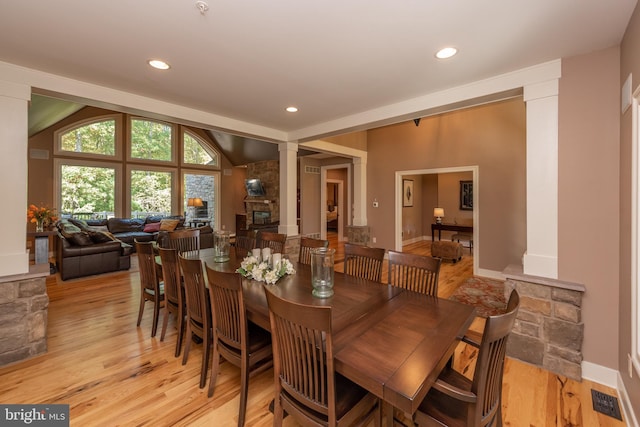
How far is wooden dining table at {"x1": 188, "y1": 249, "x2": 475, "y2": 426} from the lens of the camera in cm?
105

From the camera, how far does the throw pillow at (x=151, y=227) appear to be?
7.44m

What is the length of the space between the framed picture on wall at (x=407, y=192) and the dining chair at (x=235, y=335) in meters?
6.57

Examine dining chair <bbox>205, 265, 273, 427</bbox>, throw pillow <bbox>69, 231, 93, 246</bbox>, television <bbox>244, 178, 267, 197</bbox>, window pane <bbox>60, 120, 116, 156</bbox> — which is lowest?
dining chair <bbox>205, 265, 273, 427</bbox>

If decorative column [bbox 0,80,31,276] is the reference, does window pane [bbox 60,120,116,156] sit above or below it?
above

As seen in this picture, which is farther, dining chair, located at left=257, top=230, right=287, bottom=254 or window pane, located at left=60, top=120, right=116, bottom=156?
window pane, located at left=60, top=120, right=116, bottom=156

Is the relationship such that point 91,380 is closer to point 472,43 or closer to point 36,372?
point 36,372

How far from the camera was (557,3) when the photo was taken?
61.2 inches

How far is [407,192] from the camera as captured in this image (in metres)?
7.93

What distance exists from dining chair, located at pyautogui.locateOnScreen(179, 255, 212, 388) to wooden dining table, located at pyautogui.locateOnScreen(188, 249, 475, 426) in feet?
1.09

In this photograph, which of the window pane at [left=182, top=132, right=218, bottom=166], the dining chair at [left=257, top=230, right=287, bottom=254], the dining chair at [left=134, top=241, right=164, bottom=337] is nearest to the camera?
the dining chair at [left=134, top=241, right=164, bottom=337]

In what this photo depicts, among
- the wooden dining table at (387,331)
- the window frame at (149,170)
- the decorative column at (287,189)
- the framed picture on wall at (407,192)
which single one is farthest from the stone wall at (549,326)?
the window frame at (149,170)

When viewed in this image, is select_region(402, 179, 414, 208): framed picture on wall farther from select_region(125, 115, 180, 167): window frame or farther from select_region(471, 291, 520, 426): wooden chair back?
select_region(125, 115, 180, 167): window frame

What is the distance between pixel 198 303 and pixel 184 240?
6.10ft

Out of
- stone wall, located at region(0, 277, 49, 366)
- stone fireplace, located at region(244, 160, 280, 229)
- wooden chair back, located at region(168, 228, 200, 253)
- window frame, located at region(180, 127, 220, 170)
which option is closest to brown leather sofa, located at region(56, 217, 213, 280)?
wooden chair back, located at region(168, 228, 200, 253)
